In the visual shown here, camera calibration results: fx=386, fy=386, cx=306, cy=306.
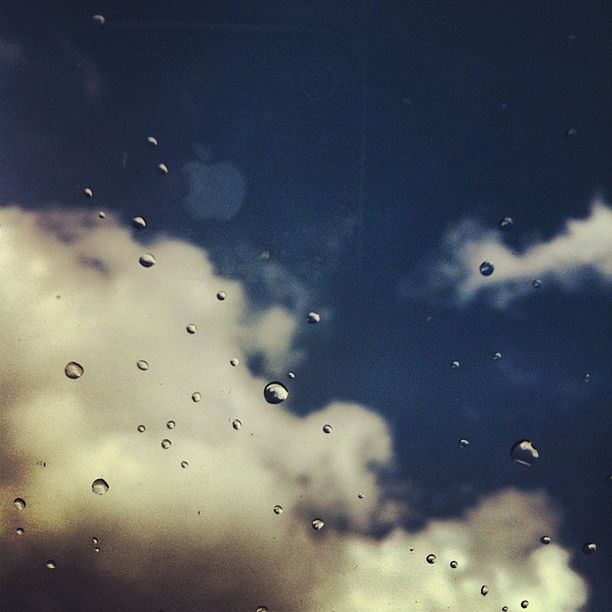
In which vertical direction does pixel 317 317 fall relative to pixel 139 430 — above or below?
above

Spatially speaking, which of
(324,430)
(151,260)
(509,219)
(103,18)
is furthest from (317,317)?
(103,18)

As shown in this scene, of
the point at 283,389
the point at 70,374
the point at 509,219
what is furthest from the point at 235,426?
the point at 509,219

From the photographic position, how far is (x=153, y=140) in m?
3.12

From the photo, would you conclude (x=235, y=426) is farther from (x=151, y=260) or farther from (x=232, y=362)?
(x=151, y=260)

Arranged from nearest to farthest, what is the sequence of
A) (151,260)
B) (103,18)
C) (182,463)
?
1. (103,18)
2. (151,260)
3. (182,463)

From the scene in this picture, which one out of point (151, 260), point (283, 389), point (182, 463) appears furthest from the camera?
point (182, 463)

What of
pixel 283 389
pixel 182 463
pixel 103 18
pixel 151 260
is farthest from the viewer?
pixel 182 463

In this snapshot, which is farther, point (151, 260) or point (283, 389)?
point (283, 389)

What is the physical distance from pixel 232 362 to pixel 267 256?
985 mm

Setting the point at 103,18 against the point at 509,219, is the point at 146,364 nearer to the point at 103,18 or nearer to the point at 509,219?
the point at 103,18

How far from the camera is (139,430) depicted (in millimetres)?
3641

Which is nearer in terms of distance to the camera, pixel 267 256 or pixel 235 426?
pixel 267 256

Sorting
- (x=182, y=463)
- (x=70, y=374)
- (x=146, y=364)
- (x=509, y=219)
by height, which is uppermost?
(x=509, y=219)

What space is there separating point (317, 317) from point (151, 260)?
59.6 inches
